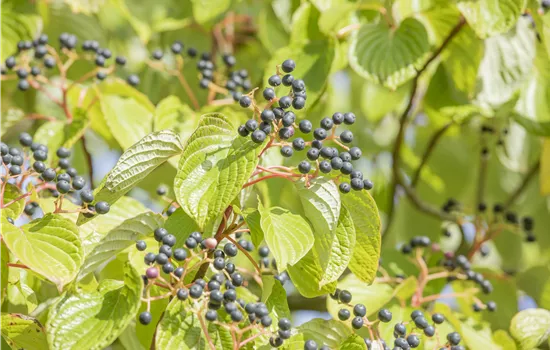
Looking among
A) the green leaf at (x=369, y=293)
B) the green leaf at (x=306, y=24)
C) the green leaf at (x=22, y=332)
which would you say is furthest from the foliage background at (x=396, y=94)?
the green leaf at (x=369, y=293)

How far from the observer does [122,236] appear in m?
1.93

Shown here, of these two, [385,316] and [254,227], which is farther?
[385,316]

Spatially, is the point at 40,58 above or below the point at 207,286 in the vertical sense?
above

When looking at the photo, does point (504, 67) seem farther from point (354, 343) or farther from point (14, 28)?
point (14, 28)

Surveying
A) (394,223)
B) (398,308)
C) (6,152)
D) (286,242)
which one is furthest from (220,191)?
(394,223)

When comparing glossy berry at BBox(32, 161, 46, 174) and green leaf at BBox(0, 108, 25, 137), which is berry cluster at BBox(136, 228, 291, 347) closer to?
glossy berry at BBox(32, 161, 46, 174)

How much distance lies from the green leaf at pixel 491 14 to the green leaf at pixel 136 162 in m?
1.22

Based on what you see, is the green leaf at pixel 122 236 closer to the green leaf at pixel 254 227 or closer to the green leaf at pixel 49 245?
the green leaf at pixel 49 245

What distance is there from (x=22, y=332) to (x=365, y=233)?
2.95 ft

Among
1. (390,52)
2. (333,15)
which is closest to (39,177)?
(333,15)

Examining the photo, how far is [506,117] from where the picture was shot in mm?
3322

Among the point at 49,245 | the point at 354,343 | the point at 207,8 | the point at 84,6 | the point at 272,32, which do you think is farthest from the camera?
the point at 84,6

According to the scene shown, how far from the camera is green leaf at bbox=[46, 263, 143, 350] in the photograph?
1695 millimetres

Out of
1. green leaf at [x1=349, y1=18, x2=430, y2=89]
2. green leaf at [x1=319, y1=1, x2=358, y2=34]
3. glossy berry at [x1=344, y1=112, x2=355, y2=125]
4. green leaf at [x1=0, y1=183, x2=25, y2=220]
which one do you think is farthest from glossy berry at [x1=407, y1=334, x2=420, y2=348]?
green leaf at [x1=319, y1=1, x2=358, y2=34]
